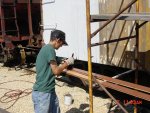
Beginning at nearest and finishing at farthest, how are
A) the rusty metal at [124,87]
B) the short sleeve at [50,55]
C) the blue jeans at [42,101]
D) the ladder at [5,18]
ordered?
1. the rusty metal at [124,87]
2. the short sleeve at [50,55]
3. the blue jeans at [42,101]
4. the ladder at [5,18]

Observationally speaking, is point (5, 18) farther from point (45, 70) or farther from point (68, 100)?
point (45, 70)

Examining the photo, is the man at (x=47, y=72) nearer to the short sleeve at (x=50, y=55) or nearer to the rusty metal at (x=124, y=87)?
the short sleeve at (x=50, y=55)

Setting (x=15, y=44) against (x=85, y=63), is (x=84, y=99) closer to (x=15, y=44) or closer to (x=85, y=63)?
(x=85, y=63)

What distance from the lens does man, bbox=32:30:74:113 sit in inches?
183

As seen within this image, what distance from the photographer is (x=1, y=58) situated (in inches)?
515

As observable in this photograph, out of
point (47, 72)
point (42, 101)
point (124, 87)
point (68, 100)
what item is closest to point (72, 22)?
point (68, 100)

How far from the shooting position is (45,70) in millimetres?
4727

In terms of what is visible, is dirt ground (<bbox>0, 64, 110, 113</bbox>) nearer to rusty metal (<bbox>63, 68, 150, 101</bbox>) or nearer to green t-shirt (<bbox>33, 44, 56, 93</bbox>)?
rusty metal (<bbox>63, 68, 150, 101</bbox>)

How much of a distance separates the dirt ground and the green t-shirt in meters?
2.28

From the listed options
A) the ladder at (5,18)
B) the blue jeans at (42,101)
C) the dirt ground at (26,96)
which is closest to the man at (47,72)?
the blue jeans at (42,101)

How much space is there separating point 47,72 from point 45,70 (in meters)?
0.05

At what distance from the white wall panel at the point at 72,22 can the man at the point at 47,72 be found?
9.38 ft

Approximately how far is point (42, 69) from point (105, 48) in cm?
295

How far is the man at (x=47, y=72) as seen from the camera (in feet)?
15.2
